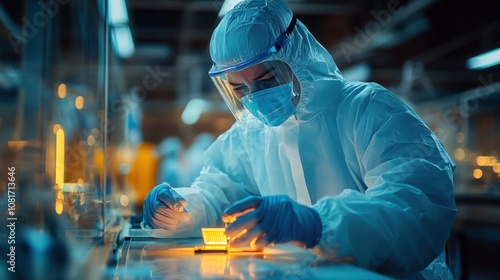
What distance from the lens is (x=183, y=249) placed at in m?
1.67

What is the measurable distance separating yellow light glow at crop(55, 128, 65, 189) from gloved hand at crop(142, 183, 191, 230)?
325 millimetres

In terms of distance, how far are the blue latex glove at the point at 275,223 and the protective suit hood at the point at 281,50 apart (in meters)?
0.56

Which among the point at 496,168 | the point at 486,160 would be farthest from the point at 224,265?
the point at 486,160

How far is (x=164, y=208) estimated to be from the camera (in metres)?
1.80

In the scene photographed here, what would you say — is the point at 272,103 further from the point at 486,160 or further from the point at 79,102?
the point at 486,160

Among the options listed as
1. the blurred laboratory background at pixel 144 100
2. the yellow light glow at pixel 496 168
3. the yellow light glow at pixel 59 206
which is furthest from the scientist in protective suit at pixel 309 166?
the yellow light glow at pixel 496 168

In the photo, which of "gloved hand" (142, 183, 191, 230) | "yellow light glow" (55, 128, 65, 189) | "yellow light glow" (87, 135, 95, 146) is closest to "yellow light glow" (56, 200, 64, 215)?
"yellow light glow" (55, 128, 65, 189)

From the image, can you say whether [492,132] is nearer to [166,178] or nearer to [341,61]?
[341,61]

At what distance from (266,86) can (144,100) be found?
10026 mm

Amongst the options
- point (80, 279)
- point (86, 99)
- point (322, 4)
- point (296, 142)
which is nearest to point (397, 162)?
point (296, 142)

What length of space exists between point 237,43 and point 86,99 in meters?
1.95

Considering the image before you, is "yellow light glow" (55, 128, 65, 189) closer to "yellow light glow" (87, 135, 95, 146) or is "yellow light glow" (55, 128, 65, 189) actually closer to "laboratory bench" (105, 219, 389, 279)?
"laboratory bench" (105, 219, 389, 279)

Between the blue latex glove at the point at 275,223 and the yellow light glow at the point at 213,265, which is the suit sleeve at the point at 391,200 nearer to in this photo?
the blue latex glove at the point at 275,223

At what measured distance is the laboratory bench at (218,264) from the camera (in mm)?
1187
